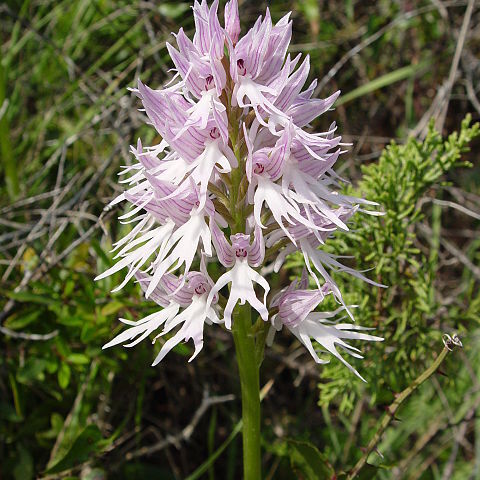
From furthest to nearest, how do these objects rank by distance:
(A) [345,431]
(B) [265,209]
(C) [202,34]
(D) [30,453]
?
(A) [345,431], (D) [30,453], (B) [265,209], (C) [202,34]

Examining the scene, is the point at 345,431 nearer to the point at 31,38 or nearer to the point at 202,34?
the point at 202,34

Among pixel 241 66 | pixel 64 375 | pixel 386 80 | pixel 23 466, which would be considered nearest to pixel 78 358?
pixel 64 375

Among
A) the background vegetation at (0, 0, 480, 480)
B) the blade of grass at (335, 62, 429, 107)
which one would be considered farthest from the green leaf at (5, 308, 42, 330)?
the blade of grass at (335, 62, 429, 107)

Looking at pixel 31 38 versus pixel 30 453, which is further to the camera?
pixel 31 38

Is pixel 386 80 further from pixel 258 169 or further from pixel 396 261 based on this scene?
pixel 258 169

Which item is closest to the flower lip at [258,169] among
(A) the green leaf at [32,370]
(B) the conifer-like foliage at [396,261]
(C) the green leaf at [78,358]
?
(B) the conifer-like foliage at [396,261]


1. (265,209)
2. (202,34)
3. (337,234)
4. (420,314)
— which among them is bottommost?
(420,314)

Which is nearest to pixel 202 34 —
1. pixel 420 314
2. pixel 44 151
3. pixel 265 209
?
pixel 265 209
